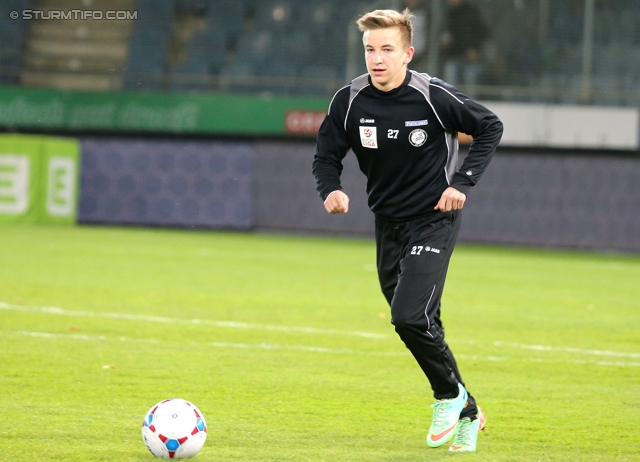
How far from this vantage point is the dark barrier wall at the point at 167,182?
2164 centimetres

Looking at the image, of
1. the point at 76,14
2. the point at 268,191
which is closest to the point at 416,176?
the point at 268,191

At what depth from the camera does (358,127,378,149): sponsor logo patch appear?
5473mm

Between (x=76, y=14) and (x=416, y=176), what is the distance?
21.9 metres

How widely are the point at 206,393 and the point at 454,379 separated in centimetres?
176

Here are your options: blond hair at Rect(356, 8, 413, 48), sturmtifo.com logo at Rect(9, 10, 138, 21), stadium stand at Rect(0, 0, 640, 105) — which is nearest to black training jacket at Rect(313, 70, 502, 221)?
blond hair at Rect(356, 8, 413, 48)

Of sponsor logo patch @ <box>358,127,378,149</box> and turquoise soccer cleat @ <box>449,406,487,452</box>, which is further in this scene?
sponsor logo patch @ <box>358,127,378,149</box>

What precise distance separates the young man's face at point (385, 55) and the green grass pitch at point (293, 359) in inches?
72.8

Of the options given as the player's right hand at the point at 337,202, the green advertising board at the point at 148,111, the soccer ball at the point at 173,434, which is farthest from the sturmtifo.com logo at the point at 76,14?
the soccer ball at the point at 173,434

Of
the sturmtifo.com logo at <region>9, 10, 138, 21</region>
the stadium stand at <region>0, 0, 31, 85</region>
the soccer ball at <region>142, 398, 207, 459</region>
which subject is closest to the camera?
the soccer ball at <region>142, 398, 207, 459</region>

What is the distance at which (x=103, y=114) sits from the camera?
23188 millimetres

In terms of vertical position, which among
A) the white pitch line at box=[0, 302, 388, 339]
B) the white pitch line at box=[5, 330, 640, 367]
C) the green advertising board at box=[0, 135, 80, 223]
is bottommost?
the white pitch line at box=[0, 302, 388, 339]

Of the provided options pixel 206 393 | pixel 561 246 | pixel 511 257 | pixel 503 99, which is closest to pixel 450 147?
pixel 206 393

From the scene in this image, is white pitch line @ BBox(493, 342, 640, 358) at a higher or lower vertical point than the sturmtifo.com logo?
lower

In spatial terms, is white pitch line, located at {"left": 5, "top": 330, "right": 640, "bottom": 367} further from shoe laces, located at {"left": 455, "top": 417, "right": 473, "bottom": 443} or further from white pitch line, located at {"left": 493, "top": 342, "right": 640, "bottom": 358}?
shoe laces, located at {"left": 455, "top": 417, "right": 473, "bottom": 443}
